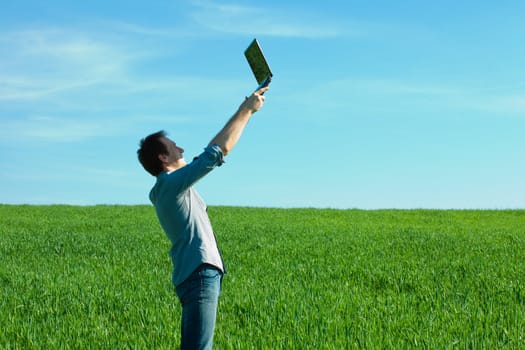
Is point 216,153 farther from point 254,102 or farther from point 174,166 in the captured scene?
point 174,166

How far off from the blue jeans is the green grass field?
8.57 ft

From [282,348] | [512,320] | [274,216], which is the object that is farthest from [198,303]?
[274,216]

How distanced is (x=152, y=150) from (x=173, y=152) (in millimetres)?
155

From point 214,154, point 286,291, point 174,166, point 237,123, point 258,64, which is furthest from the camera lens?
point 286,291

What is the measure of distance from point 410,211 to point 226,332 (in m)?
28.4

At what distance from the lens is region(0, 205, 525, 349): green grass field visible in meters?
7.58

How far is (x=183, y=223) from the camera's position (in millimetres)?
4453

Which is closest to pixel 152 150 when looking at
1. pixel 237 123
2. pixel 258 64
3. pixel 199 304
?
pixel 237 123

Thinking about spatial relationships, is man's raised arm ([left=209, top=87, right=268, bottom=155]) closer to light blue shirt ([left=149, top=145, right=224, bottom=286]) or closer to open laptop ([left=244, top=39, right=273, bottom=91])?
open laptop ([left=244, top=39, right=273, bottom=91])

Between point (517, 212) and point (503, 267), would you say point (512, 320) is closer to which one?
point (503, 267)

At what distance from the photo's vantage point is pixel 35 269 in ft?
45.9

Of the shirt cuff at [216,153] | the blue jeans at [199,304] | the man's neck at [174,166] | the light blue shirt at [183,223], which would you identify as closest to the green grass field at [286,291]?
the blue jeans at [199,304]

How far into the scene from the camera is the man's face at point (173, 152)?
14.6ft

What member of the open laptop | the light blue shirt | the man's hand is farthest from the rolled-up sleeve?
the open laptop
